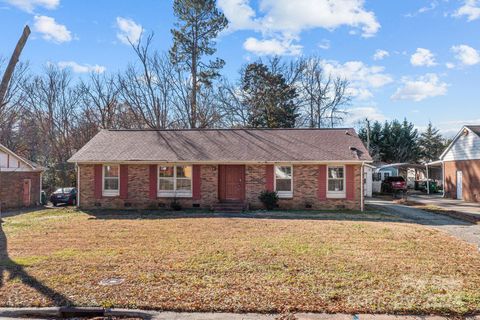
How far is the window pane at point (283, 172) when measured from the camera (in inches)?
704

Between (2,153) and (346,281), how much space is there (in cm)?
2052

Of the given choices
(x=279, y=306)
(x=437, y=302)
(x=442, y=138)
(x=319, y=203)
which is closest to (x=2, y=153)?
(x=319, y=203)

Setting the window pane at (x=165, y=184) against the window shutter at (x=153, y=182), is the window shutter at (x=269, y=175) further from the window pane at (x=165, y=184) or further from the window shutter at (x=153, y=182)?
the window shutter at (x=153, y=182)

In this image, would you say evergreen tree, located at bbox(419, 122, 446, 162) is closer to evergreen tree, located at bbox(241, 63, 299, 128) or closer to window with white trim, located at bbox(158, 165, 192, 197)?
evergreen tree, located at bbox(241, 63, 299, 128)

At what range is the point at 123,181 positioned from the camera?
18266 mm

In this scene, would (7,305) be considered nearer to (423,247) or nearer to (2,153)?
(423,247)

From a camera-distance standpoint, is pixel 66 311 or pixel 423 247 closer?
pixel 66 311

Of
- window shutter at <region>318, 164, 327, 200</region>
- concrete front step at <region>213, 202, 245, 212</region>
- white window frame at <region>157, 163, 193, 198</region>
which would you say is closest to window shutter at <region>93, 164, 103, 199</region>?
white window frame at <region>157, 163, 193, 198</region>

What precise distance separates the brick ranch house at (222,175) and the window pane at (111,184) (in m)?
0.05

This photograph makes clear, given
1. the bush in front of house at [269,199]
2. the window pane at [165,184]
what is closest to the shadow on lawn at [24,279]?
the window pane at [165,184]

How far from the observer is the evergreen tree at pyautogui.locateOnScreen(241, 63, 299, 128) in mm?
35188

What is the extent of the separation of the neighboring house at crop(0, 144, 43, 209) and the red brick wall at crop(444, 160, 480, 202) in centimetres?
2769

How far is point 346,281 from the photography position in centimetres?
618

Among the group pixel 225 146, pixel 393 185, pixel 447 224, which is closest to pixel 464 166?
pixel 393 185
